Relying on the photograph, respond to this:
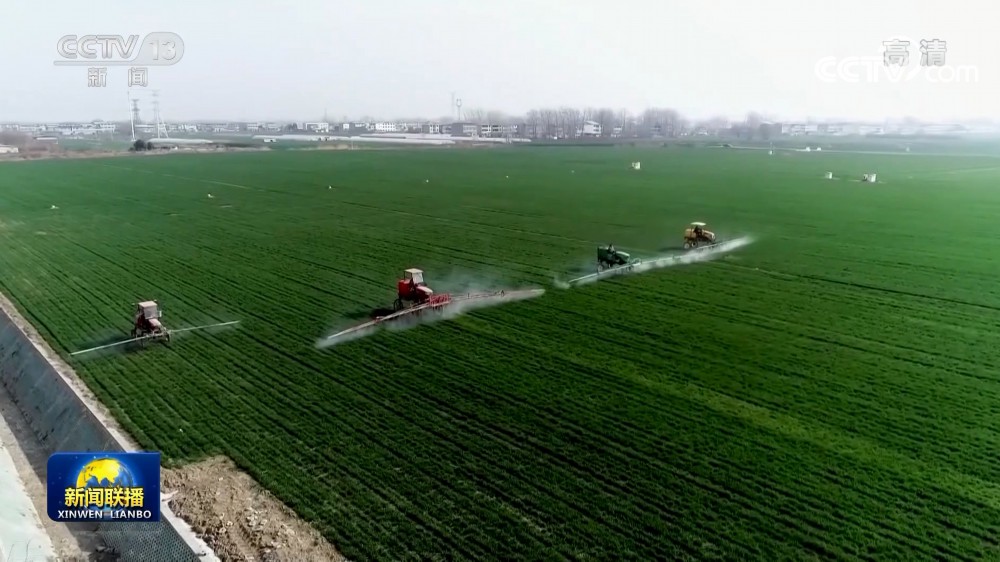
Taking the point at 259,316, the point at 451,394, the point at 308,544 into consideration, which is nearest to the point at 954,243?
the point at 451,394

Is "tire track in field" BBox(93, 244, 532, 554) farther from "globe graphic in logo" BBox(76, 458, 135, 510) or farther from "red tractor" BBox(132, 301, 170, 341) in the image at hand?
"globe graphic in logo" BBox(76, 458, 135, 510)

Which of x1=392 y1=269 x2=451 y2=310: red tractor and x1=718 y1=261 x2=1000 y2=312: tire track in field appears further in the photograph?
x1=718 y1=261 x2=1000 y2=312: tire track in field

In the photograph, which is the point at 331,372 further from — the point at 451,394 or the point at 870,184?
the point at 870,184

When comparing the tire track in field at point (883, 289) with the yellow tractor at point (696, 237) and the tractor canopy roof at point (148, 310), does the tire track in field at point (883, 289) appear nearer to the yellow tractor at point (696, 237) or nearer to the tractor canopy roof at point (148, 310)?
the yellow tractor at point (696, 237)

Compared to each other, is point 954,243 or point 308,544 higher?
point 954,243

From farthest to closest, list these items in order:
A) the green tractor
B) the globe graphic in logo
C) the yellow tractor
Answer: the yellow tractor
the green tractor
the globe graphic in logo

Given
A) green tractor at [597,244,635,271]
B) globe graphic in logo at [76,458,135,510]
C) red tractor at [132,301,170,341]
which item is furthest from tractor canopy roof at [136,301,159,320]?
green tractor at [597,244,635,271]
